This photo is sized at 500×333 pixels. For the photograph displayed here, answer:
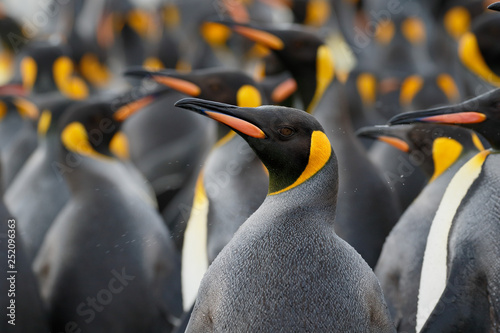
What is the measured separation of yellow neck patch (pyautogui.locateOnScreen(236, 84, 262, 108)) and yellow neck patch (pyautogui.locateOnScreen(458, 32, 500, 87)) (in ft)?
5.40

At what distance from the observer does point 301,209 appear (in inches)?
73.9

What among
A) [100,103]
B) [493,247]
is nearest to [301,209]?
[493,247]

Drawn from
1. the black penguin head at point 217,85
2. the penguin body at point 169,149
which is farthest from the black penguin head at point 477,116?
the penguin body at point 169,149

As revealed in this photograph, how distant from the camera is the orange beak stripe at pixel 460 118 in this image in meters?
2.17

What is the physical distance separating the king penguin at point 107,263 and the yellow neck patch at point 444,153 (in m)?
1.07

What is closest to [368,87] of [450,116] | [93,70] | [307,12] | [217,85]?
[307,12]

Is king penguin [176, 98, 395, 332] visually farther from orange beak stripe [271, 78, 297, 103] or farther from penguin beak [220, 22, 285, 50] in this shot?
orange beak stripe [271, 78, 297, 103]

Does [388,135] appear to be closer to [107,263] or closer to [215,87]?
[215,87]

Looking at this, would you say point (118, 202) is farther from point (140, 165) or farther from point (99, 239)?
point (140, 165)

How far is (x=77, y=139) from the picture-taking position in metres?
3.28

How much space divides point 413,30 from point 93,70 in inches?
127

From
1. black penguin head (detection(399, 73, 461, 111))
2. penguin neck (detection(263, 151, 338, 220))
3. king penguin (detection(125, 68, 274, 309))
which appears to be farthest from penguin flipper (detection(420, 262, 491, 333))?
black penguin head (detection(399, 73, 461, 111))

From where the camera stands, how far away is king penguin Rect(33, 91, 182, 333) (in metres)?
2.79

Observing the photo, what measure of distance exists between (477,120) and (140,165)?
317 centimetres
